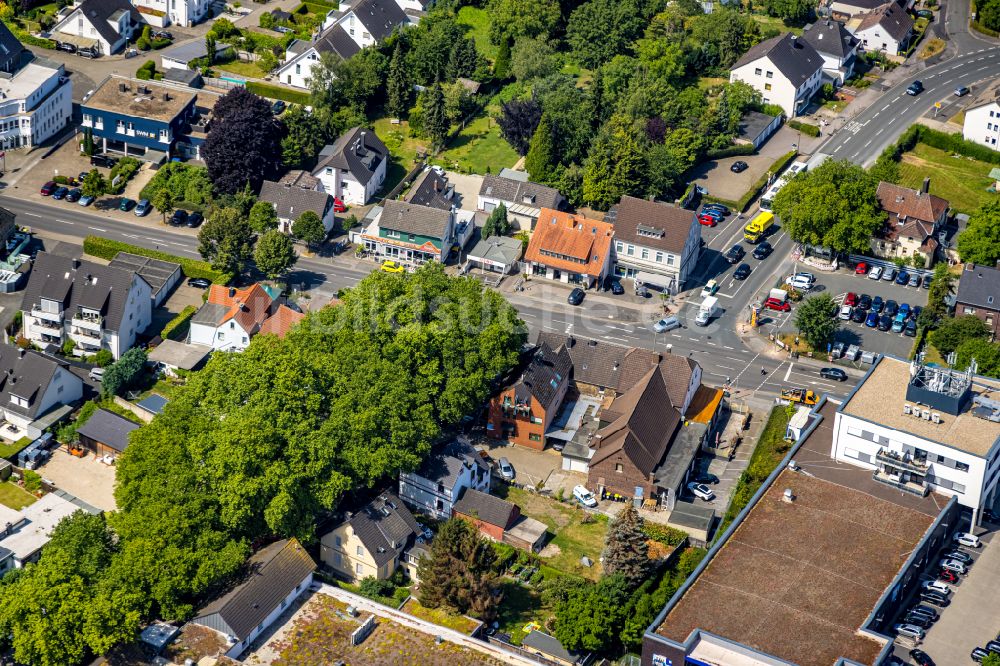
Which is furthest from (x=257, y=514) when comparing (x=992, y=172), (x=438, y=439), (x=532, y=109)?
(x=992, y=172)

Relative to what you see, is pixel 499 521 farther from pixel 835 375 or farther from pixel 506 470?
pixel 835 375

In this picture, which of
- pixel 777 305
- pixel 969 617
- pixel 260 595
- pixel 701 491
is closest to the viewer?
pixel 260 595

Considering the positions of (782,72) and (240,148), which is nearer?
(240,148)

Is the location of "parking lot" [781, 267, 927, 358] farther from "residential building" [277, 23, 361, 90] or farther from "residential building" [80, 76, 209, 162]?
"residential building" [80, 76, 209, 162]

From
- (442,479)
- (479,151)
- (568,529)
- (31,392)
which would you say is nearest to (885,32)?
(479,151)

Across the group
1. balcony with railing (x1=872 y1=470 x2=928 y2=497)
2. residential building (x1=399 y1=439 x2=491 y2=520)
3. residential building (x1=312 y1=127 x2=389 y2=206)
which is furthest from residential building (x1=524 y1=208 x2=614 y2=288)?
balcony with railing (x1=872 y1=470 x2=928 y2=497)

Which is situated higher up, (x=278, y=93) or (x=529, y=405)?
(x=278, y=93)

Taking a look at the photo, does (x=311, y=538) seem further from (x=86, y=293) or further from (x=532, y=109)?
(x=532, y=109)

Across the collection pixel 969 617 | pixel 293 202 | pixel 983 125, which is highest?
pixel 983 125
